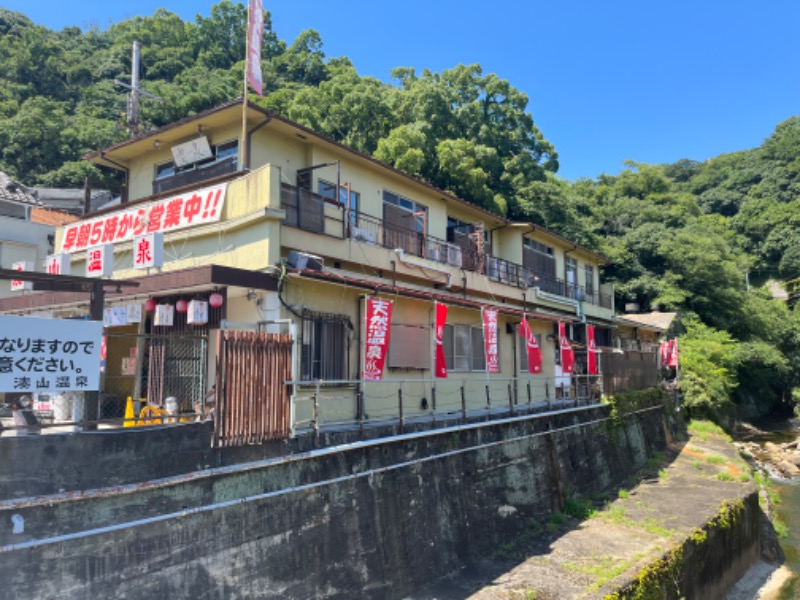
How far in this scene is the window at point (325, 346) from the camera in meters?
12.4

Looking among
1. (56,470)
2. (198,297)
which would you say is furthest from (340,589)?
(198,297)

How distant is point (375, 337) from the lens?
12.1 meters

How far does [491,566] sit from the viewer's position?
39.0 ft

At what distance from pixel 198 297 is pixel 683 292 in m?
36.3

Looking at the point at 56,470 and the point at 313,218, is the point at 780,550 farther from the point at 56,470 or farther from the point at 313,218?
the point at 56,470

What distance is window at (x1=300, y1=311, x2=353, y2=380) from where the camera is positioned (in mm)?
12418

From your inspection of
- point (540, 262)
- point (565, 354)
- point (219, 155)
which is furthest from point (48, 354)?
point (540, 262)

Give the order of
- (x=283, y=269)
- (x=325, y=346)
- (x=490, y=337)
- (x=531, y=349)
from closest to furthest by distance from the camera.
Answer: (x=283, y=269)
(x=325, y=346)
(x=490, y=337)
(x=531, y=349)

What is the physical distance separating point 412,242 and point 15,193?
20.6 meters

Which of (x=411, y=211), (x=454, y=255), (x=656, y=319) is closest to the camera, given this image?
(x=411, y=211)

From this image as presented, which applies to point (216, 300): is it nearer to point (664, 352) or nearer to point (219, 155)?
point (219, 155)

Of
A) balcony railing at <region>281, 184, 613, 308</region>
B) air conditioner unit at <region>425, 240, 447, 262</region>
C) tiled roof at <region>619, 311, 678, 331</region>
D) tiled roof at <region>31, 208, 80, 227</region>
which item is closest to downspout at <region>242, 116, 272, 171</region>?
balcony railing at <region>281, 184, 613, 308</region>

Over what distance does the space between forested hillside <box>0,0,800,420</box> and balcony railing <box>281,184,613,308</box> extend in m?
10.7

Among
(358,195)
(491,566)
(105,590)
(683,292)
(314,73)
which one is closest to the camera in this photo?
(105,590)
